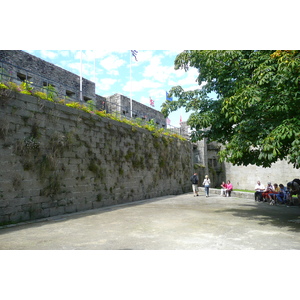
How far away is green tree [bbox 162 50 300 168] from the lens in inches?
233

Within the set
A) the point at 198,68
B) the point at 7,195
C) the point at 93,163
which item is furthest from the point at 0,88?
the point at 198,68

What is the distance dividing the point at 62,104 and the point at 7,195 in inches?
153

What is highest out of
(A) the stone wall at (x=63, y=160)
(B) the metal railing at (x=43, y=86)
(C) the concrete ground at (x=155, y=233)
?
(B) the metal railing at (x=43, y=86)

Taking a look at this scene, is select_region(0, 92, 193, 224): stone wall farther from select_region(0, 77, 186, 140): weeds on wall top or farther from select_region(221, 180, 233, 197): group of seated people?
select_region(221, 180, 233, 197): group of seated people

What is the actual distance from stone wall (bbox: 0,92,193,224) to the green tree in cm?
379

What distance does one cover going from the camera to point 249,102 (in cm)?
618

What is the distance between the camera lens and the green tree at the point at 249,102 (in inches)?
233

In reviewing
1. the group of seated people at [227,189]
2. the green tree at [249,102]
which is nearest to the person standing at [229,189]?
the group of seated people at [227,189]

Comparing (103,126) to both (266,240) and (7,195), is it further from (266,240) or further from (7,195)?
(266,240)

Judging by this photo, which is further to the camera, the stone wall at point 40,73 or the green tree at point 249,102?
the stone wall at point 40,73

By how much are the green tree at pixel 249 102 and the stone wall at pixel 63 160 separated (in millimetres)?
3792

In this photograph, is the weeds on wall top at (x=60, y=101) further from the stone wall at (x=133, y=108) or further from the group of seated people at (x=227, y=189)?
the group of seated people at (x=227, y=189)

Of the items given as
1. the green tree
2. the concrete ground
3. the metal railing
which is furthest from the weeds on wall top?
the concrete ground

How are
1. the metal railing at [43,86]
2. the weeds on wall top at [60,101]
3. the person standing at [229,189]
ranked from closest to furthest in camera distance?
the weeds on wall top at [60,101] → the metal railing at [43,86] → the person standing at [229,189]
